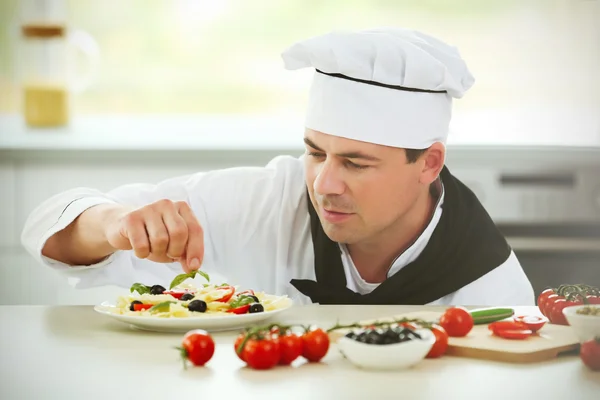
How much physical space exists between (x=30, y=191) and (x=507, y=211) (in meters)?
1.53

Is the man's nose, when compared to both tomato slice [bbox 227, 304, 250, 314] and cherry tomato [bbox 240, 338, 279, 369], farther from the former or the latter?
cherry tomato [bbox 240, 338, 279, 369]

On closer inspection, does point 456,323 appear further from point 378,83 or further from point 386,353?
point 378,83

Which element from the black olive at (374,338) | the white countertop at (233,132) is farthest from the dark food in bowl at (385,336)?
the white countertop at (233,132)

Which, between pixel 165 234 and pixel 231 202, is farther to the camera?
pixel 231 202

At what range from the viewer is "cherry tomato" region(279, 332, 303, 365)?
1026 mm

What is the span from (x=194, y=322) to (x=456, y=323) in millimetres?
361

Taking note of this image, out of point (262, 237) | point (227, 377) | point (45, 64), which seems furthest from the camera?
point (45, 64)

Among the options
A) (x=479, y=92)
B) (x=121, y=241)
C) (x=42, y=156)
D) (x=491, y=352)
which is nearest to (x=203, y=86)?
(x=42, y=156)

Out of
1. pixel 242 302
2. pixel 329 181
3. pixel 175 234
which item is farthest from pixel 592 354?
pixel 329 181

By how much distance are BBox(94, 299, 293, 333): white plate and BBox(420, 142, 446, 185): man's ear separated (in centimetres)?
66

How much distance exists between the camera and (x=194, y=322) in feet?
3.97

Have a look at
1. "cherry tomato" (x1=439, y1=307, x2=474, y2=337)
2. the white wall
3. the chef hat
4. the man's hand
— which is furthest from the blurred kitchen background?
"cherry tomato" (x1=439, y1=307, x2=474, y2=337)

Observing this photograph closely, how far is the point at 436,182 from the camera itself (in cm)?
200

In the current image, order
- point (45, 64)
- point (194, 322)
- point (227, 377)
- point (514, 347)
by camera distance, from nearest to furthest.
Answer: point (227, 377) → point (514, 347) → point (194, 322) → point (45, 64)
